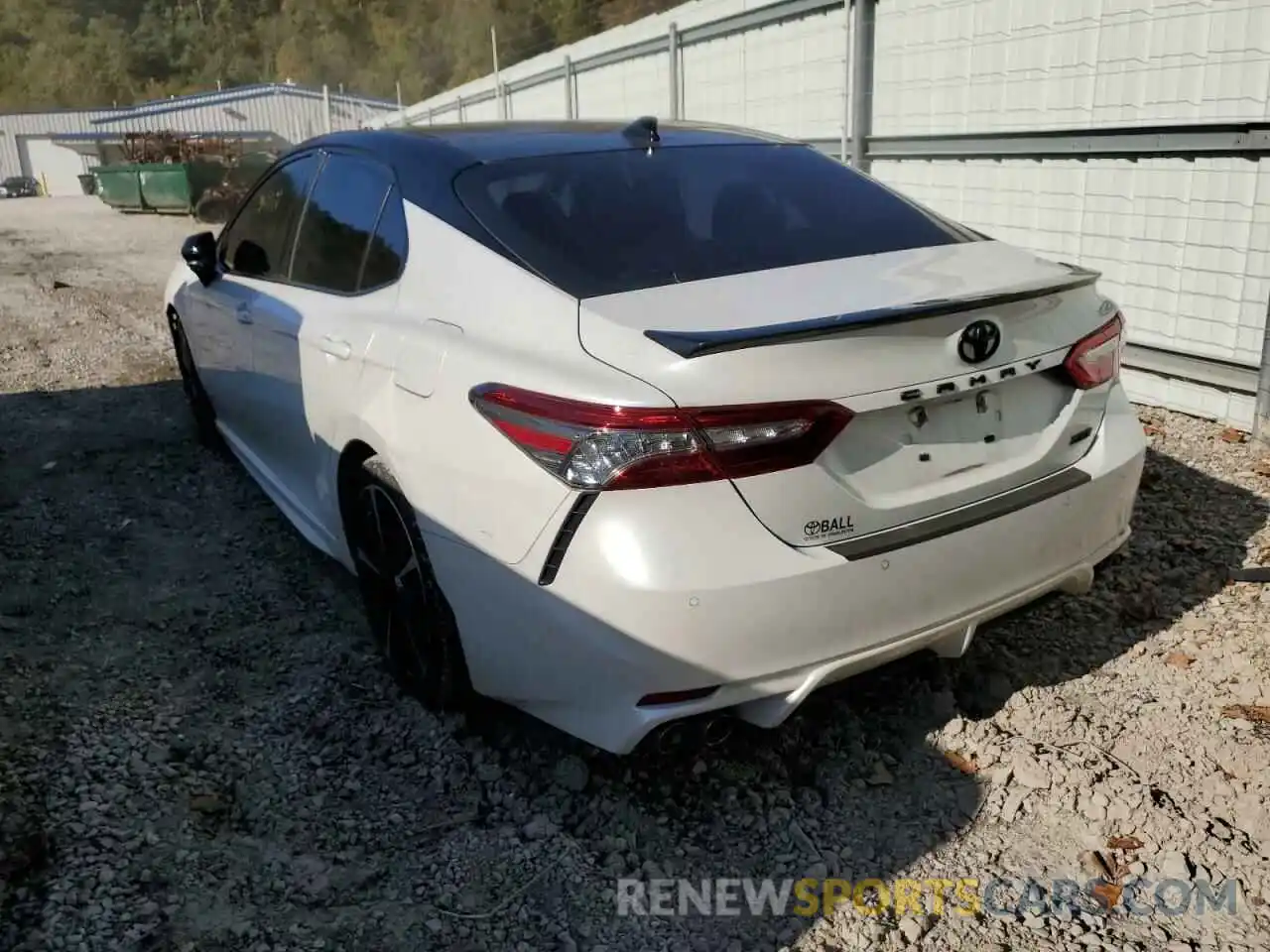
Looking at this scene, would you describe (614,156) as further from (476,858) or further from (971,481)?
(476,858)

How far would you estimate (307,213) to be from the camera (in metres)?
3.92

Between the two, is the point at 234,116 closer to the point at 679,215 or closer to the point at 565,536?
the point at 679,215

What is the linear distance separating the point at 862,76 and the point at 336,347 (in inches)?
229

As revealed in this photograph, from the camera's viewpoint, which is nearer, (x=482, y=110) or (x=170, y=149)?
(x=482, y=110)

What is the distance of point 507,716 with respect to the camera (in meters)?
3.08

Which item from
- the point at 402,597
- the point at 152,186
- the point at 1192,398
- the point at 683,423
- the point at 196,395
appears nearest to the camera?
the point at 683,423

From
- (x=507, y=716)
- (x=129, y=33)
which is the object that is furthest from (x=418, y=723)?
(x=129, y=33)

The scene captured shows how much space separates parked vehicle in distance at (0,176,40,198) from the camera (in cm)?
4966

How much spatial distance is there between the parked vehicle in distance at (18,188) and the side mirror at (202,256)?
53.1 metres

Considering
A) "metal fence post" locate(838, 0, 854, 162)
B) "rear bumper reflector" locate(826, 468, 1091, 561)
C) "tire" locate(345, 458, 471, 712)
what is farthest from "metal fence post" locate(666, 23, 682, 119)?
"rear bumper reflector" locate(826, 468, 1091, 561)

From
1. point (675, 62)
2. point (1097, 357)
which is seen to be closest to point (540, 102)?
point (675, 62)

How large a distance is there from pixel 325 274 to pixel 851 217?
174 centimetres

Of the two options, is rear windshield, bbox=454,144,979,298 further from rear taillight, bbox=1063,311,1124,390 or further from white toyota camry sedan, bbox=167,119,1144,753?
rear taillight, bbox=1063,311,1124,390

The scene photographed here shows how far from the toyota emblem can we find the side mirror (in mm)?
3483
